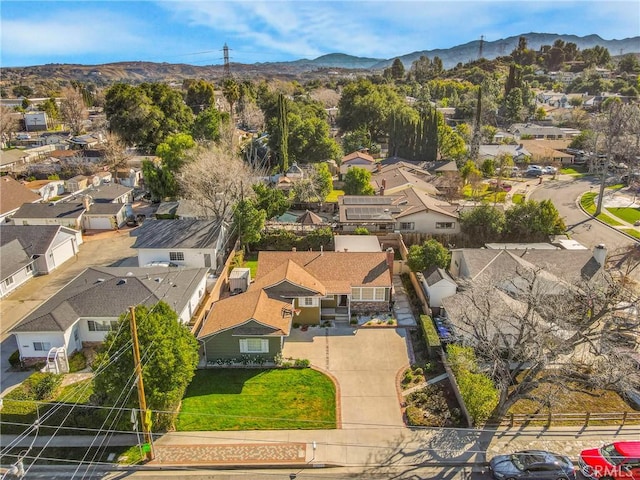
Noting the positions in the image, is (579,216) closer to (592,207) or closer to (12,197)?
(592,207)

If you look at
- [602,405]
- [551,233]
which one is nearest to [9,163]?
[551,233]

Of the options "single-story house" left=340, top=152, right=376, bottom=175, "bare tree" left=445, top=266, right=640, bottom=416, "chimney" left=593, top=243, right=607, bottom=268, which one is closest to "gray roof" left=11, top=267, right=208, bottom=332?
"bare tree" left=445, top=266, right=640, bottom=416

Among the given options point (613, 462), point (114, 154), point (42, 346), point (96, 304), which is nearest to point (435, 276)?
point (613, 462)

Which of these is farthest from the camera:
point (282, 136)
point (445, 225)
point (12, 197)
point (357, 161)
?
point (357, 161)

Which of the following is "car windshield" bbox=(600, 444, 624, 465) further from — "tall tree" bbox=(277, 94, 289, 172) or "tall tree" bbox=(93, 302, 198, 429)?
"tall tree" bbox=(277, 94, 289, 172)

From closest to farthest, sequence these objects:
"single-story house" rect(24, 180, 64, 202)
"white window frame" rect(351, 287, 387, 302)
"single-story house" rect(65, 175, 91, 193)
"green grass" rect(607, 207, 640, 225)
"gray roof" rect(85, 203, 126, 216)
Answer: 1. "white window frame" rect(351, 287, 387, 302)
2. "gray roof" rect(85, 203, 126, 216)
3. "green grass" rect(607, 207, 640, 225)
4. "single-story house" rect(24, 180, 64, 202)
5. "single-story house" rect(65, 175, 91, 193)

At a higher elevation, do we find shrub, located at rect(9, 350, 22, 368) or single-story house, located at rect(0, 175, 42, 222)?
single-story house, located at rect(0, 175, 42, 222)

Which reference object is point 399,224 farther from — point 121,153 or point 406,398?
point 121,153

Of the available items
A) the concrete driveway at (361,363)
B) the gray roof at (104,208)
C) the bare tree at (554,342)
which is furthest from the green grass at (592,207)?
the gray roof at (104,208)
